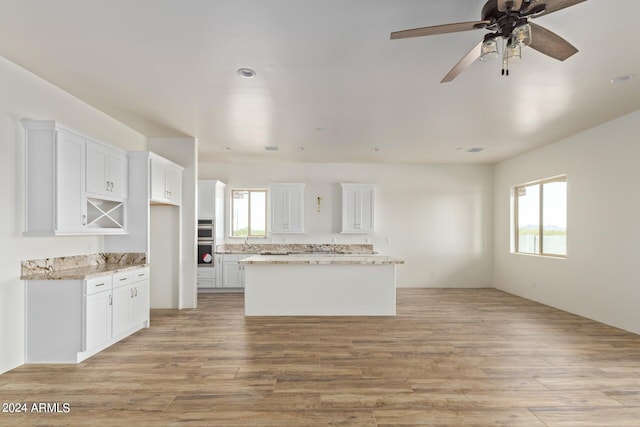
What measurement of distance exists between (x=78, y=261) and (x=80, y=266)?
67 millimetres

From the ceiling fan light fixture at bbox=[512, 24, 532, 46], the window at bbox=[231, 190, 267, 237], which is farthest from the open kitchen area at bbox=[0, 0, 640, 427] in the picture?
the window at bbox=[231, 190, 267, 237]

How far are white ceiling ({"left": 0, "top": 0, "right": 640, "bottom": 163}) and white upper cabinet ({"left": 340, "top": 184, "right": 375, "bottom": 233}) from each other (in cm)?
219

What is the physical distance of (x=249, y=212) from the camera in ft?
25.9

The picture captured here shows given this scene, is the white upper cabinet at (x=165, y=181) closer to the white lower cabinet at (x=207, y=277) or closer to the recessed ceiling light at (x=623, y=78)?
the white lower cabinet at (x=207, y=277)

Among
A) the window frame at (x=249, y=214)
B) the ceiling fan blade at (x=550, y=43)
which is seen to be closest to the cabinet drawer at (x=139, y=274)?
the window frame at (x=249, y=214)

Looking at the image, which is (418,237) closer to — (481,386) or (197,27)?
(481,386)

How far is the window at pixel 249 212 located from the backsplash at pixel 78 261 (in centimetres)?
321

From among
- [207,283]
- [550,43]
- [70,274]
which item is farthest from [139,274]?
[550,43]

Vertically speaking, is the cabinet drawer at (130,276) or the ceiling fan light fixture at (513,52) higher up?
the ceiling fan light fixture at (513,52)

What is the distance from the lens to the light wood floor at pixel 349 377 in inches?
98.3

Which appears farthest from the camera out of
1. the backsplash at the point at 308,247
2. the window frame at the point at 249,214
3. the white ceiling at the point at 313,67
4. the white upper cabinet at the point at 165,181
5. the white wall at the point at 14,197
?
the window frame at the point at 249,214

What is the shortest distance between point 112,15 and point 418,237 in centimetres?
701

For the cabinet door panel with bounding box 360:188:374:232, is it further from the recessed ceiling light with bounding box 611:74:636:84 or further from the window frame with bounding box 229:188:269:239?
the recessed ceiling light with bounding box 611:74:636:84

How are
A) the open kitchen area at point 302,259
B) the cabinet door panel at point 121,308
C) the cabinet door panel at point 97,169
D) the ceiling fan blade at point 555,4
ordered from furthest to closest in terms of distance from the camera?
the cabinet door panel at point 121,308, the cabinet door panel at point 97,169, the open kitchen area at point 302,259, the ceiling fan blade at point 555,4
